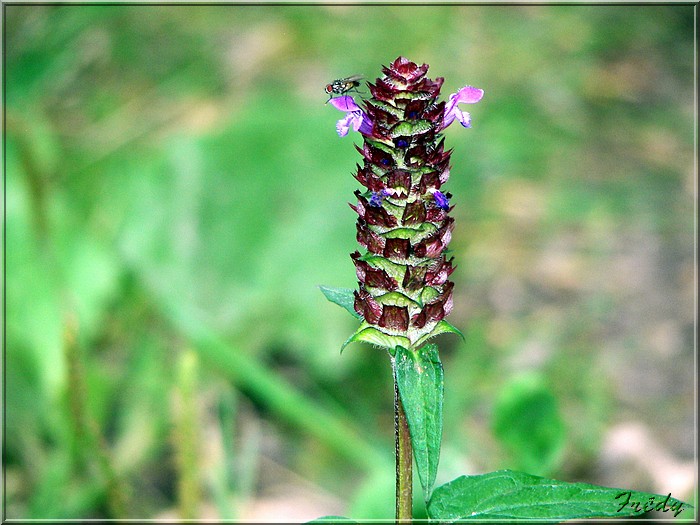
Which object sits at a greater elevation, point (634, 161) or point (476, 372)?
point (634, 161)

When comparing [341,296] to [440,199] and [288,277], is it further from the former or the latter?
[288,277]

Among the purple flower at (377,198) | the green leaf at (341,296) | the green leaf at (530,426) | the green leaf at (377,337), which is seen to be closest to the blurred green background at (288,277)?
the green leaf at (530,426)

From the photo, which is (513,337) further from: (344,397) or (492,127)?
(492,127)

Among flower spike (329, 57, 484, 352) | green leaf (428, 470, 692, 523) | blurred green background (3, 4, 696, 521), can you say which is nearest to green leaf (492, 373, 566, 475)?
blurred green background (3, 4, 696, 521)

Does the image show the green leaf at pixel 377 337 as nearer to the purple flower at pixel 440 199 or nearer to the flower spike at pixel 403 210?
the flower spike at pixel 403 210

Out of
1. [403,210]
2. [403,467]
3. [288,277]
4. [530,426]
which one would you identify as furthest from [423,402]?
[288,277]

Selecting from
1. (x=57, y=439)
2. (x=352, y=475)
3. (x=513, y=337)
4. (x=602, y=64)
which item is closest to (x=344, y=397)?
(x=352, y=475)
